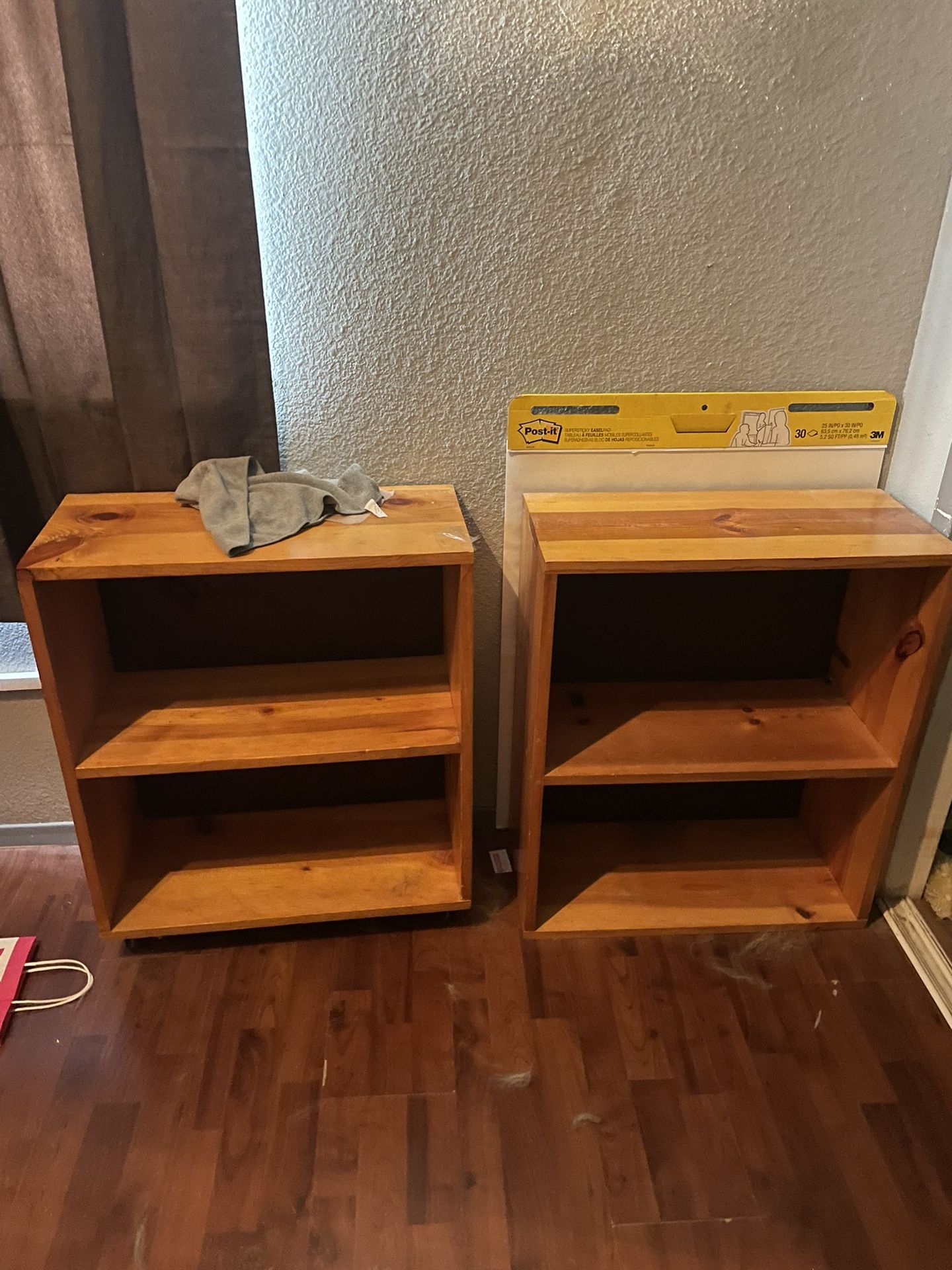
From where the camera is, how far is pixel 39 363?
138 centimetres

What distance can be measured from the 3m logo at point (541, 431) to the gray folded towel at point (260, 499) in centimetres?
28

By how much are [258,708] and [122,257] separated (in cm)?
76

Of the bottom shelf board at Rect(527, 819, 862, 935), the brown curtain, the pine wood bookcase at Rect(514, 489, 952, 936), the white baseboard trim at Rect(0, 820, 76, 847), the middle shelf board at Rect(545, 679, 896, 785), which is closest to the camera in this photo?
the brown curtain

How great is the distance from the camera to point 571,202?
55.8 inches

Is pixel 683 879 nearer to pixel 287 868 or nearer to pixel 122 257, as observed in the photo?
pixel 287 868

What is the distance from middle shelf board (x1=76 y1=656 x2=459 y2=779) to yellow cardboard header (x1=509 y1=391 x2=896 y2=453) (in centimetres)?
50

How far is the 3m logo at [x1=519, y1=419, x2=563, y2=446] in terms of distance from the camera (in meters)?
1.55

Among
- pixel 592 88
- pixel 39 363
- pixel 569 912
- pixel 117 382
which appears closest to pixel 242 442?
pixel 117 382

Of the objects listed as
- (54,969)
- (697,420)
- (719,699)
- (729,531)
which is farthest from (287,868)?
(697,420)

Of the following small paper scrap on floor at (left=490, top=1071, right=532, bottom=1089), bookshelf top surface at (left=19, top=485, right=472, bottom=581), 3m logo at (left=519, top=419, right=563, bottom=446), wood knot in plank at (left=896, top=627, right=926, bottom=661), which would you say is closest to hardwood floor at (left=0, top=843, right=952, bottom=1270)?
small paper scrap on floor at (left=490, top=1071, right=532, bottom=1089)

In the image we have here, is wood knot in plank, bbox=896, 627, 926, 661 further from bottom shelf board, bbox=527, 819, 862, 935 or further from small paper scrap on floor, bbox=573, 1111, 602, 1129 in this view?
small paper scrap on floor, bbox=573, 1111, 602, 1129

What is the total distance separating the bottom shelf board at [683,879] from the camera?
5.61 ft

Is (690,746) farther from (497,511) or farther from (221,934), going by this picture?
(221,934)

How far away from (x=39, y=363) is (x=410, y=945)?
1190mm
